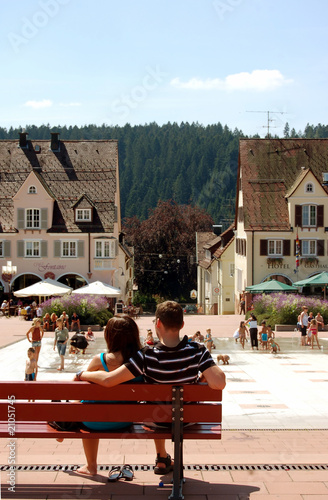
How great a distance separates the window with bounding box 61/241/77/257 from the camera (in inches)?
2133

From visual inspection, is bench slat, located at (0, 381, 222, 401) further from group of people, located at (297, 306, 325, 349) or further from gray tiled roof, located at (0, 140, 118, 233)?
gray tiled roof, located at (0, 140, 118, 233)

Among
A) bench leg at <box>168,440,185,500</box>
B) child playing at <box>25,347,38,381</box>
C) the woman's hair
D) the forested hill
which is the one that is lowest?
child playing at <box>25,347,38,381</box>

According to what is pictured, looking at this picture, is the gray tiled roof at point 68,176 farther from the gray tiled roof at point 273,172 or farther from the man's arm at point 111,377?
the man's arm at point 111,377

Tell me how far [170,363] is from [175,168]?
549 ft

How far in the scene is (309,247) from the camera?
52438 millimetres

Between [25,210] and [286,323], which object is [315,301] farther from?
[25,210]

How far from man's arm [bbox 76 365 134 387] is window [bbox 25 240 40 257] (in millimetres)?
48995

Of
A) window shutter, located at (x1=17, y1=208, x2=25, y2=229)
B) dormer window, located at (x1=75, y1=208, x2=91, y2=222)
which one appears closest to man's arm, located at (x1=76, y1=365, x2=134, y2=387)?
dormer window, located at (x1=75, y1=208, x2=91, y2=222)

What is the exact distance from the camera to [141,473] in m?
A: 6.76

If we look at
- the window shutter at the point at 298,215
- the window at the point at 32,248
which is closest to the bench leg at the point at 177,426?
the window shutter at the point at 298,215

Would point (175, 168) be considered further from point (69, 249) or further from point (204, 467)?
point (204, 467)

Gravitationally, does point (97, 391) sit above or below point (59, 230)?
below

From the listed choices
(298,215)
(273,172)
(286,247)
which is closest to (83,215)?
(273,172)

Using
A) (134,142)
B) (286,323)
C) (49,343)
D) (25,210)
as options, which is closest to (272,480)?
(49,343)
